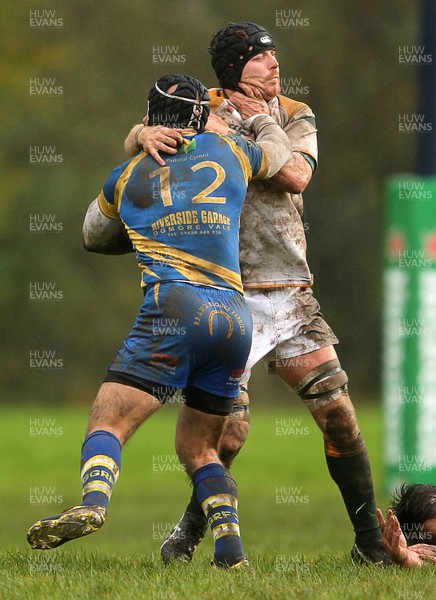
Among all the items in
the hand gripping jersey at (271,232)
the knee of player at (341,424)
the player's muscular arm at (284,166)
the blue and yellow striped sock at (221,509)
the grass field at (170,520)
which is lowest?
the grass field at (170,520)

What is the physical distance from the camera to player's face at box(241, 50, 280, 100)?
6289 mm

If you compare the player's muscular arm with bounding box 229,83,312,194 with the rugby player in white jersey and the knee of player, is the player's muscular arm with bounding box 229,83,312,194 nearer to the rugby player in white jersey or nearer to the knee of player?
the rugby player in white jersey

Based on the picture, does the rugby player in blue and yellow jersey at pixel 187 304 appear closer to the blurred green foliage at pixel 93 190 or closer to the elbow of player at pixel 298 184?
the elbow of player at pixel 298 184

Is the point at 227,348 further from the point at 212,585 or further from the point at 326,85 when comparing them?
the point at 326,85

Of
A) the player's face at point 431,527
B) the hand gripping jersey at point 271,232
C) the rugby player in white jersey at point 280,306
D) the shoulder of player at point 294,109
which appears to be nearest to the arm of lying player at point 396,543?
the player's face at point 431,527

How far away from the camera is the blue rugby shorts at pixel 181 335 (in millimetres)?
5219

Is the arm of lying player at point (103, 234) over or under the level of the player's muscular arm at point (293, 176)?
under

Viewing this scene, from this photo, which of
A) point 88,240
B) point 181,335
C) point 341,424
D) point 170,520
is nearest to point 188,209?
point 181,335

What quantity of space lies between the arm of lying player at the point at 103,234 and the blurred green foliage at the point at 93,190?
75.3 feet

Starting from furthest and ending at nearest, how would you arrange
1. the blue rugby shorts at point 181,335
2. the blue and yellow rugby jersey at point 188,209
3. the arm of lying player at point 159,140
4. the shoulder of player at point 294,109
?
the shoulder of player at point 294,109 < the arm of lying player at point 159,140 < the blue and yellow rugby jersey at point 188,209 < the blue rugby shorts at point 181,335

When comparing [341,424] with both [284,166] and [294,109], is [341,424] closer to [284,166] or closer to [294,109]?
[284,166]

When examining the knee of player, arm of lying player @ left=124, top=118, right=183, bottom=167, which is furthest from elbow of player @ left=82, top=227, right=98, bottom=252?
the knee of player

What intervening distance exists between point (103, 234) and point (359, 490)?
1765 millimetres

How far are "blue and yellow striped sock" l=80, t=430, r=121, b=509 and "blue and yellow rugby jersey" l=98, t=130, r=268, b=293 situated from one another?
680 millimetres
